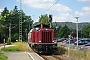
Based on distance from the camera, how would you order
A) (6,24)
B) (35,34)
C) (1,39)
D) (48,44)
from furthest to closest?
1. (6,24)
2. (1,39)
3. (35,34)
4. (48,44)

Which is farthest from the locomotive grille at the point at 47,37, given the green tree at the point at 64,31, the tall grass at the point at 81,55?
the green tree at the point at 64,31

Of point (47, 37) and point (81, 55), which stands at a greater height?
point (47, 37)

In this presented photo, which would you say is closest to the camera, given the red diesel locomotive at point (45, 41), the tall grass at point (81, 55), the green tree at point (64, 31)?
the tall grass at point (81, 55)

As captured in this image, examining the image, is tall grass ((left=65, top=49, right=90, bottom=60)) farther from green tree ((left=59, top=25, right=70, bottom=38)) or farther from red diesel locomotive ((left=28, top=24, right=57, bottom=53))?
green tree ((left=59, top=25, right=70, bottom=38))

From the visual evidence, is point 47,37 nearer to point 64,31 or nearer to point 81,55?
point 81,55

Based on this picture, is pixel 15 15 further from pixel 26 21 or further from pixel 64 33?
pixel 64 33

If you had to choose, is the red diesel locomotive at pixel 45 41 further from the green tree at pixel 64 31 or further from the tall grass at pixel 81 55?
the green tree at pixel 64 31

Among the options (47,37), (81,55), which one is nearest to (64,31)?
(47,37)

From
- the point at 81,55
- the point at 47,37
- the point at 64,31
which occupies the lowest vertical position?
the point at 81,55

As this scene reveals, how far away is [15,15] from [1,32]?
18.9 meters

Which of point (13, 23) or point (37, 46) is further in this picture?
point (13, 23)

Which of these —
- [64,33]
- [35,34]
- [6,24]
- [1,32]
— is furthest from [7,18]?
[35,34]

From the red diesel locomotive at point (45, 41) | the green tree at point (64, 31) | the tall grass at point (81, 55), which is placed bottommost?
the tall grass at point (81, 55)

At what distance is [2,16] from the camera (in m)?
114
